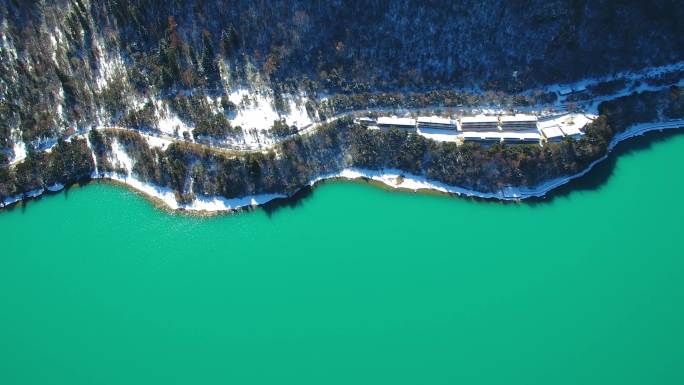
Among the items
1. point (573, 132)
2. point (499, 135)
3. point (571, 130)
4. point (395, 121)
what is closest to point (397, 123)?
point (395, 121)

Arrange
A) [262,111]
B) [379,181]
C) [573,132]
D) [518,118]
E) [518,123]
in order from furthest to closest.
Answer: [262,111] → [518,118] → [518,123] → [379,181] → [573,132]

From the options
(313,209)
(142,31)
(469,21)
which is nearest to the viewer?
(313,209)

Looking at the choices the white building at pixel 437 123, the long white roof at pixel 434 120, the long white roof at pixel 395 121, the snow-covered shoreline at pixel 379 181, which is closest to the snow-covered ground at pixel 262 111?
the snow-covered shoreline at pixel 379 181

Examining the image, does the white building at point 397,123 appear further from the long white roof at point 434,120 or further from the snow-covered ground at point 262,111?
the snow-covered ground at point 262,111

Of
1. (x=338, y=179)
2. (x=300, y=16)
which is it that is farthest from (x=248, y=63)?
(x=338, y=179)

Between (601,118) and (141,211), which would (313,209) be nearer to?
(141,211)

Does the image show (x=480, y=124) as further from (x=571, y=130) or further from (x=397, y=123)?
(x=571, y=130)
